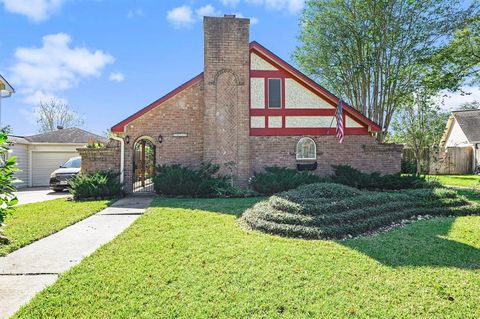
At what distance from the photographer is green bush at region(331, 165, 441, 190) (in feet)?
36.9

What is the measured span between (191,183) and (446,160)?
22929mm

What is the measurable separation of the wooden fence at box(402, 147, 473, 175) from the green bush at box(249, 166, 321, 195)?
16632 millimetres

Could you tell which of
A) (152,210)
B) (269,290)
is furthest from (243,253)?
(152,210)

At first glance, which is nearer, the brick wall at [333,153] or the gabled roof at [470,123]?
the brick wall at [333,153]

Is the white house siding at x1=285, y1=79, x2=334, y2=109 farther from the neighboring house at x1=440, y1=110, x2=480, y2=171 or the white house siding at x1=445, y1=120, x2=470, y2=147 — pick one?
the white house siding at x1=445, y1=120, x2=470, y2=147

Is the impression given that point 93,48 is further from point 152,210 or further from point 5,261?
point 5,261

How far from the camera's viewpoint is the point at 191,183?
10.7 m

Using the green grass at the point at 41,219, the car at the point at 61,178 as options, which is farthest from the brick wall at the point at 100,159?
the car at the point at 61,178

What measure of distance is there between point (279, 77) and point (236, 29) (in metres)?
2.55

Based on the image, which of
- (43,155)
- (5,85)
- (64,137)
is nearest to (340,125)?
(5,85)

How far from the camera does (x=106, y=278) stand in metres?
3.67

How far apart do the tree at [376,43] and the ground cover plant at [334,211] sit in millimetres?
9241

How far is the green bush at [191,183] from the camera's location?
1077 cm

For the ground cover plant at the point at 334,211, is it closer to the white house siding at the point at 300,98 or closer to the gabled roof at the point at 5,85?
the white house siding at the point at 300,98
